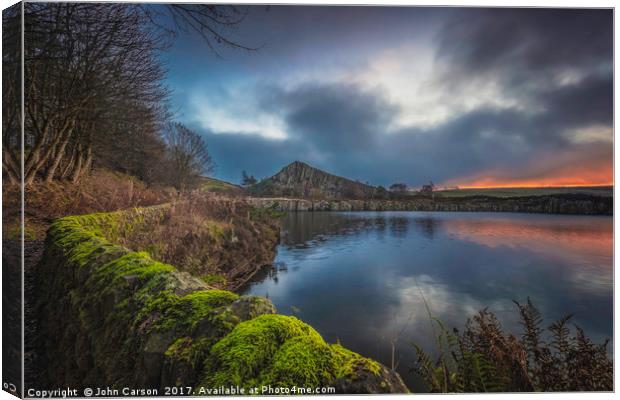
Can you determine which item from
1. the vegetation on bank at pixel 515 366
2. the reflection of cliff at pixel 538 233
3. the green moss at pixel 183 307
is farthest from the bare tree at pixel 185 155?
the reflection of cliff at pixel 538 233

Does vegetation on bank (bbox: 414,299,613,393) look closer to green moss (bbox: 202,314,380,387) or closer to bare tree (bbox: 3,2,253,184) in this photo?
green moss (bbox: 202,314,380,387)

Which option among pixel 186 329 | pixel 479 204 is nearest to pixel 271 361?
pixel 186 329

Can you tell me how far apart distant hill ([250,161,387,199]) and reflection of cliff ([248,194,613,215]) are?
15 centimetres

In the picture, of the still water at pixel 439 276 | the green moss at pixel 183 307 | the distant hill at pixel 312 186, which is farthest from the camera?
the distant hill at pixel 312 186

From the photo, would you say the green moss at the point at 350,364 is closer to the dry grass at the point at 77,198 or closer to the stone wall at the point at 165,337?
the stone wall at the point at 165,337

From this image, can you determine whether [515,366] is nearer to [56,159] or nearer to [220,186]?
[220,186]

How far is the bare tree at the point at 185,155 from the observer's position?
4.40 metres

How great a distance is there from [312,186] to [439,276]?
253 cm

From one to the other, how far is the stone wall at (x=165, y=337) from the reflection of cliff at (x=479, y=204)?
118 inches

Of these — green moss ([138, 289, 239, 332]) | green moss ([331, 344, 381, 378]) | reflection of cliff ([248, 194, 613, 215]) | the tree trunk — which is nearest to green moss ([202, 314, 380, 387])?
green moss ([331, 344, 381, 378])

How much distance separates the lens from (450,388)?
117 inches

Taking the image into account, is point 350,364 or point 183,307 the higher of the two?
point 183,307

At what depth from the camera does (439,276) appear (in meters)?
4.38

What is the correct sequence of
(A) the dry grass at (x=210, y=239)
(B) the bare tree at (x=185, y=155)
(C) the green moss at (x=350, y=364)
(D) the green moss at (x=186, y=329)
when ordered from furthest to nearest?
(A) the dry grass at (x=210, y=239) < (B) the bare tree at (x=185, y=155) < (D) the green moss at (x=186, y=329) < (C) the green moss at (x=350, y=364)
